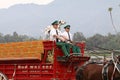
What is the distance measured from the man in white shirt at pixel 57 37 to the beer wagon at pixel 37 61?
6.3 inches

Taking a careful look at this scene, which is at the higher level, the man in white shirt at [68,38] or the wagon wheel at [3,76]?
the man in white shirt at [68,38]

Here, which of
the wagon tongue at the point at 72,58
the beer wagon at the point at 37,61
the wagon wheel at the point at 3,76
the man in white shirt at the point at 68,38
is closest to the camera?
the wagon tongue at the point at 72,58

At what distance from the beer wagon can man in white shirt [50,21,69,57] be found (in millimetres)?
160

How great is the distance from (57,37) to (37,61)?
40.1 inches

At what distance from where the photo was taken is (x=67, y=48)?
42.1ft

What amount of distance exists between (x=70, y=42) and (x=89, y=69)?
1588 mm

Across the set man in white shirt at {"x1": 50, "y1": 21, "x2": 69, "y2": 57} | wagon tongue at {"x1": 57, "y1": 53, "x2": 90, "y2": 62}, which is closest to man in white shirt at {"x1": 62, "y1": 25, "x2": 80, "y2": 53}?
man in white shirt at {"x1": 50, "y1": 21, "x2": 69, "y2": 57}

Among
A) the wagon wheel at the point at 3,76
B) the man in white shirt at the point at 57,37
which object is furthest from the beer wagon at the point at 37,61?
the man in white shirt at the point at 57,37

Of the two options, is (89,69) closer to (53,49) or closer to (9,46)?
(53,49)

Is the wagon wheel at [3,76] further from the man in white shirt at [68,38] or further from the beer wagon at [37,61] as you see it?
the man in white shirt at [68,38]

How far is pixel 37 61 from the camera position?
12992mm

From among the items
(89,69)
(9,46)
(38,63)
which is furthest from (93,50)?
(9,46)

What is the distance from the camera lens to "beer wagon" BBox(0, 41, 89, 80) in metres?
12.6

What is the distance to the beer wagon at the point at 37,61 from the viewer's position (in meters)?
12.6
